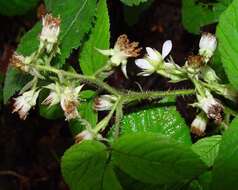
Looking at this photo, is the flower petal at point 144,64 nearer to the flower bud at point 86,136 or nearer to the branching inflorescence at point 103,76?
the branching inflorescence at point 103,76

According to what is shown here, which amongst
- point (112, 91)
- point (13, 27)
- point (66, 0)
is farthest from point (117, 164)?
point (13, 27)

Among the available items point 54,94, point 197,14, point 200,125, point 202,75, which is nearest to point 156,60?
point 202,75

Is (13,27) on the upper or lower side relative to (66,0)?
lower

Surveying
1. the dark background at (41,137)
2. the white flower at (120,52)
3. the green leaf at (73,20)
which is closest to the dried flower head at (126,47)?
the white flower at (120,52)

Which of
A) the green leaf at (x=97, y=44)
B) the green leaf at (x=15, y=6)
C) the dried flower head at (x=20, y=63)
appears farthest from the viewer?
the green leaf at (x=15, y=6)

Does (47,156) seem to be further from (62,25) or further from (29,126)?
(62,25)

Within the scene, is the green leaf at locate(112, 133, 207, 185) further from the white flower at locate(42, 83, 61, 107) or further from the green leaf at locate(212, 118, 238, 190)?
the white flower at locate(42, 83, 61, 107)
